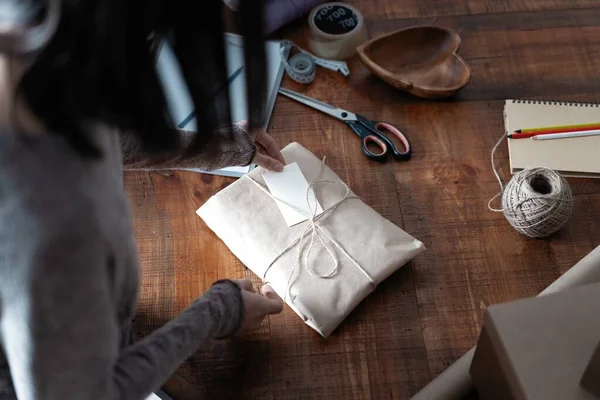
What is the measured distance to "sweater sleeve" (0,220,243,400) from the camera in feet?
1.49

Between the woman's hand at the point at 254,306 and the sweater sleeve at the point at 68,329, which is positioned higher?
the sweater sleeve at the point at 68,329

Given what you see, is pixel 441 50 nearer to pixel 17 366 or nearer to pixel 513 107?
pixel 513 107

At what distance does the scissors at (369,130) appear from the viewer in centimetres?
91

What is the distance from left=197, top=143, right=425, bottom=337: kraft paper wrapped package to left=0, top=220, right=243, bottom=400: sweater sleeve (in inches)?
8.9

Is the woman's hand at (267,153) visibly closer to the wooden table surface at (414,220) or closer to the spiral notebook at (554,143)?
the wooden table surface at (414,220)

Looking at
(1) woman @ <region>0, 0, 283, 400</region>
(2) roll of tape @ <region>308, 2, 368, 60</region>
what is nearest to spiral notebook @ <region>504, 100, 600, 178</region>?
(2) roll of tape @ <region>308, 2, 368, 60</region>

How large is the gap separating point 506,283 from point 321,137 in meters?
0.32

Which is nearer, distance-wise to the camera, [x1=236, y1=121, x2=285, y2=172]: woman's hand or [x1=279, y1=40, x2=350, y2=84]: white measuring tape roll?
[x1=236, y1=121, x2=285, y2=172]: woman's hand

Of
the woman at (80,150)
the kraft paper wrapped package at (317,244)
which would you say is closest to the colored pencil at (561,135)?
the kraft paper wrapped package at (317,244)

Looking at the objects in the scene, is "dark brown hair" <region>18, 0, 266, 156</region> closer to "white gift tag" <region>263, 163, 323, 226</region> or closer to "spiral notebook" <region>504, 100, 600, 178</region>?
"white gift tag" <region>263, 163, 323, 226</region>

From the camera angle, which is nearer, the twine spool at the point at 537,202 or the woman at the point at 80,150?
the woman at the point at 80,150

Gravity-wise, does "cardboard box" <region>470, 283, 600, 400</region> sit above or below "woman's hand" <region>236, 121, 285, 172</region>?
above

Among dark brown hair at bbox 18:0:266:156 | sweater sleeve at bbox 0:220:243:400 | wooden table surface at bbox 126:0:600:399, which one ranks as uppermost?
dark brown hair at bbox 18:0:266:156

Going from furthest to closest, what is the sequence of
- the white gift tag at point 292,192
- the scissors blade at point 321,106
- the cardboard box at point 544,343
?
the scissors blade at point 321,106, the white gift tag at point 292,192, the cardboard box at point 544,343
